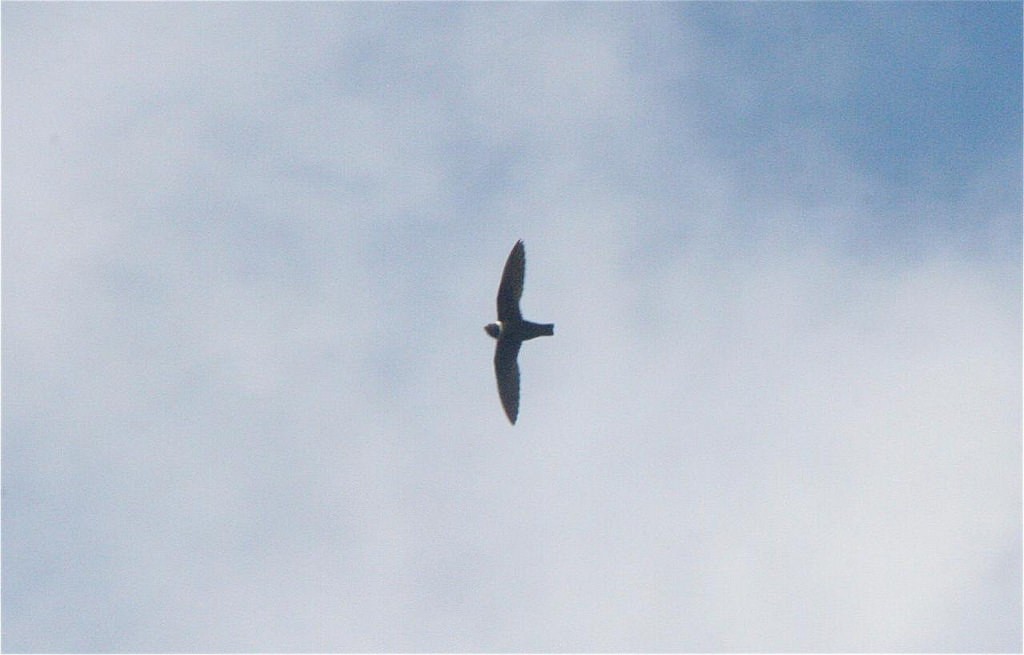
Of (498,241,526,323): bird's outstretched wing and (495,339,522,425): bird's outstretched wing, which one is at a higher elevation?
(498,241,526,323): bird's outstretched wing

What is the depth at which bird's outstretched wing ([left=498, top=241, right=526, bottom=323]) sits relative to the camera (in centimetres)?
2853

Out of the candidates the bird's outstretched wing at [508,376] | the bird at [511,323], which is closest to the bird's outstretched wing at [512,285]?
the bird at [511,323]

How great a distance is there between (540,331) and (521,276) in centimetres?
155

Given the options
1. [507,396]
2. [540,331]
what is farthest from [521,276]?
[507,396]

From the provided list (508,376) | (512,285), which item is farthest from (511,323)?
(508,376)

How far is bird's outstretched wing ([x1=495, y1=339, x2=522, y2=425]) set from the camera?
96.4ft

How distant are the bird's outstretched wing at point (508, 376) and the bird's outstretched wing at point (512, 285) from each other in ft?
3.18

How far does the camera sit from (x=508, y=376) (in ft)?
97.2

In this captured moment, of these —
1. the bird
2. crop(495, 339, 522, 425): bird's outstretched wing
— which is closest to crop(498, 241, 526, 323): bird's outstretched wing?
the bird

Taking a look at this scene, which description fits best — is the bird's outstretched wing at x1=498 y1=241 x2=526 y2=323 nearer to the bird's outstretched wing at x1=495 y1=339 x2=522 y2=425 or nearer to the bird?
the bird

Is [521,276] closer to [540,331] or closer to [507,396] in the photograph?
[540,331]

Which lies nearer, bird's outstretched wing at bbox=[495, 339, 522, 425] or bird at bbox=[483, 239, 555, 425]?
bird at bbox=[483, 239, 555, 425]

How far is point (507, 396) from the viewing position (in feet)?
97.0

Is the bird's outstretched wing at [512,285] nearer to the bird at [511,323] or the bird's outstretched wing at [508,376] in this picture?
the bird at [511,323]
